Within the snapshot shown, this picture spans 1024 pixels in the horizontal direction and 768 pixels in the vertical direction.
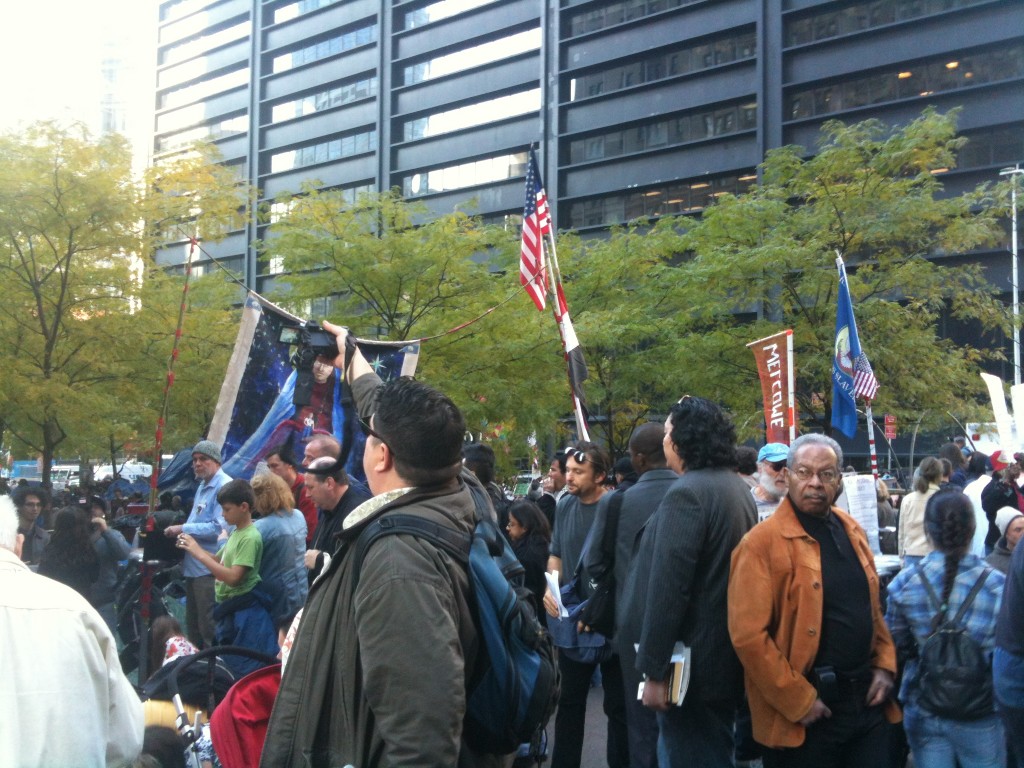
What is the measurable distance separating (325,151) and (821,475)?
2410 inches

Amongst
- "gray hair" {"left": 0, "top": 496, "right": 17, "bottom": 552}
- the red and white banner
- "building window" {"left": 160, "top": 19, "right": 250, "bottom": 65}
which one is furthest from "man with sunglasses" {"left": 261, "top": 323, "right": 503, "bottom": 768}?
"building window" {"left": 160, "top": 19, "right": 250, "bottom": 65}

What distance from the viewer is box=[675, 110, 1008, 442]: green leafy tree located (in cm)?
1919

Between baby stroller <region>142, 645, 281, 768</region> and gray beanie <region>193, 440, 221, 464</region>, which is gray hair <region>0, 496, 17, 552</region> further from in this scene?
gray beanie <region>193, 440, 221, 464</region>

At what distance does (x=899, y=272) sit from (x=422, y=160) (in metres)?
41.3

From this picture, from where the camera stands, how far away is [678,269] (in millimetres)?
21844

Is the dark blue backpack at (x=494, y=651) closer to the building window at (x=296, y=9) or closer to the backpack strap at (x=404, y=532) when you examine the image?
the backpack strap at (x=404, y=532)

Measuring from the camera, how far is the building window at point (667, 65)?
4728 cm

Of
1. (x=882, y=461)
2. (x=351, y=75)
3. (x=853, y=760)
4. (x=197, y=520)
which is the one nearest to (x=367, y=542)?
(x=853, y=760)

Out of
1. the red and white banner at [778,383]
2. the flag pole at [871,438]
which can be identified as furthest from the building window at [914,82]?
the red and white banner at [778,383]

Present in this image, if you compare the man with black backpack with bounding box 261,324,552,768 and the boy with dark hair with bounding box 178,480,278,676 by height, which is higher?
the man with black backpack with bounding box 261,324,552,768

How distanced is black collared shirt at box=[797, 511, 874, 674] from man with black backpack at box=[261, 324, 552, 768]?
1.78 metres

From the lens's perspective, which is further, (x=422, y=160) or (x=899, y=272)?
(x=422, y=160)

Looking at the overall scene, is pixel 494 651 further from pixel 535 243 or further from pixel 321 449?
pixel 535 243

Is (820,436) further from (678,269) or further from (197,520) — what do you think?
(678,269)
